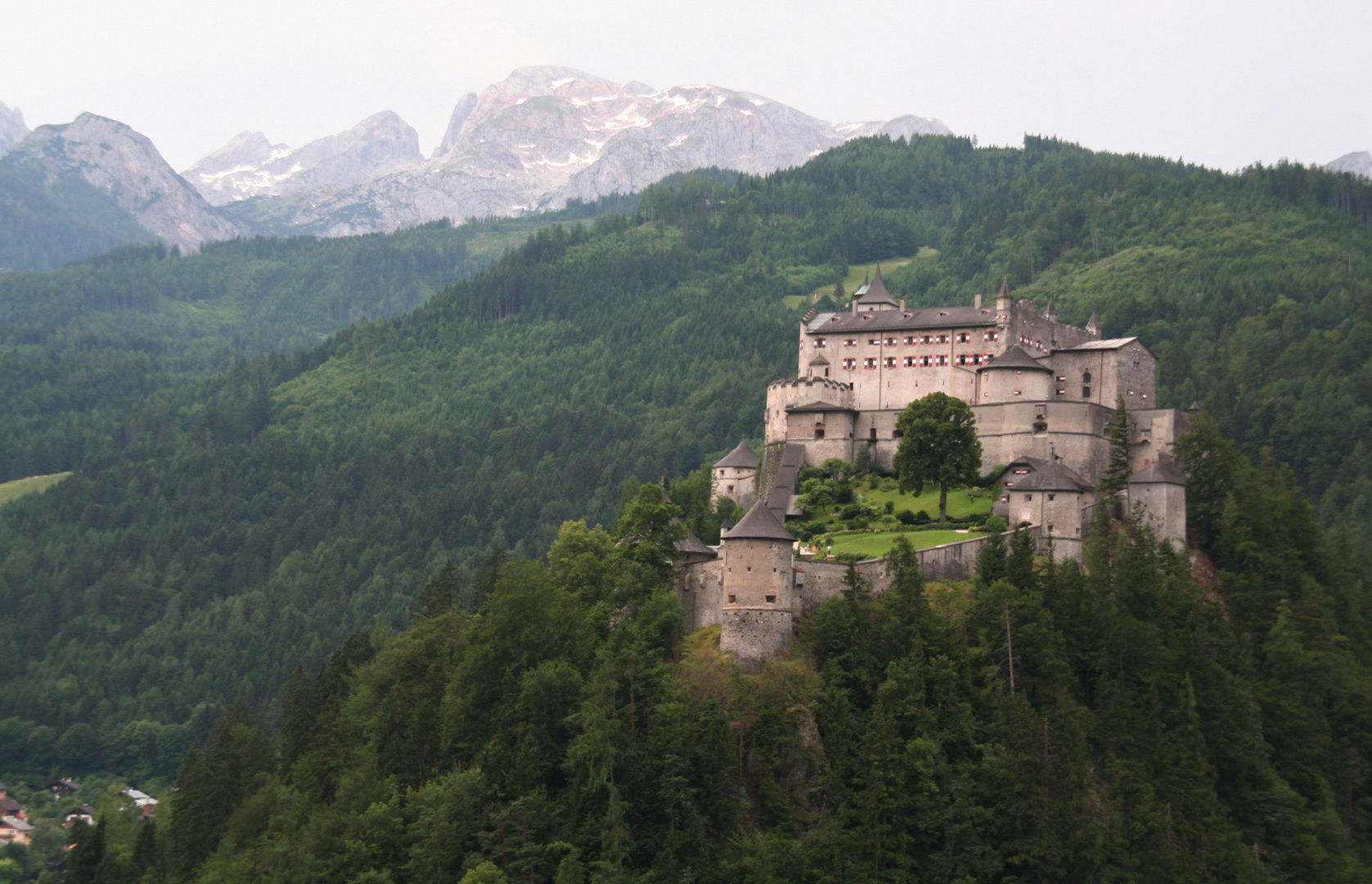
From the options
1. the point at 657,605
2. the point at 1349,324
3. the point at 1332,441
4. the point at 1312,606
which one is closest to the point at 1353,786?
the point at 1312,606

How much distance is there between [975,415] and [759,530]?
26406 mm

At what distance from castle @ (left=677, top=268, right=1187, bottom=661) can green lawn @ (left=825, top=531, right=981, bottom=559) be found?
6.80 ft

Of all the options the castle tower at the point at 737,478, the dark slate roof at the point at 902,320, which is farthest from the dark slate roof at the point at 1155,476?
the castle tower at the point at 737,478

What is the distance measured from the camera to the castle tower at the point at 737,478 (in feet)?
309

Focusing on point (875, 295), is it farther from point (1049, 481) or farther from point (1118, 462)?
point (1049, 481)

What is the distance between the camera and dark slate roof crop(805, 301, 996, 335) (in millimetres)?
95500

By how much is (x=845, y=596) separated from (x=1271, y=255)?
13064cm

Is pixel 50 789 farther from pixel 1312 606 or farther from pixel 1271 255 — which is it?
pixel 1271 255

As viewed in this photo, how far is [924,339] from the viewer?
95.8 meters

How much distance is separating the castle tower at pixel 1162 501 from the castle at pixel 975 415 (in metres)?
0.08

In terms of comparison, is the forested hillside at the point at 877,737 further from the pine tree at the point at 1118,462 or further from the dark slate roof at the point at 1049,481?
the pine tree at the point at 1118,462

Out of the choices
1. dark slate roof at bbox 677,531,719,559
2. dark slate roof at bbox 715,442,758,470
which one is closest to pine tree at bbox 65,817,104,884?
dark slate roof at bbox 677,531,719,559

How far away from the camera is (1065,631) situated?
7200 cm

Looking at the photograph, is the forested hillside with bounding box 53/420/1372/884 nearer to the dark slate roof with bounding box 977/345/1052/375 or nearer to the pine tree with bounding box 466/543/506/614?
the pine tree with bounding box 466/543/506/614
